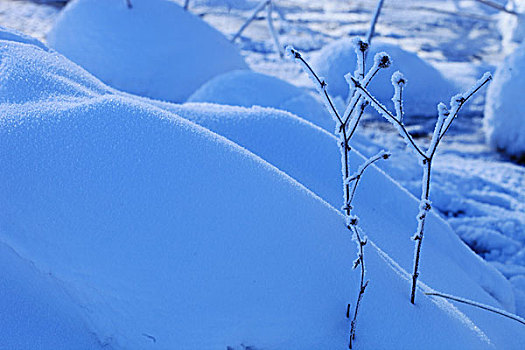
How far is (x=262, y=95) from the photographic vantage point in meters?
3.15

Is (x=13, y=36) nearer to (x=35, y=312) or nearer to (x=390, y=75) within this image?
(x=35, y=312)

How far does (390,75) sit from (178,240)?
397 centimetres

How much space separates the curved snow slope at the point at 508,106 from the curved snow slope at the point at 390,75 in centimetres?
79

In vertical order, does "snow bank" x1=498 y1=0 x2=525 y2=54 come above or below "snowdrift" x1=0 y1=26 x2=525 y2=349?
above

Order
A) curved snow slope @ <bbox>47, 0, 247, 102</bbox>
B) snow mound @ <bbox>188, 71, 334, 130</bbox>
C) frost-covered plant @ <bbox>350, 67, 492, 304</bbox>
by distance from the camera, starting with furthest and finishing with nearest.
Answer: curved snow slope @ <bbox>47, 0, 247, 102</bbox> → snow mound @ <bbox>188, 71, 334, 130</bbox> → frost-covered plant @ <bbox>350, 67, 492, 304</bbox>

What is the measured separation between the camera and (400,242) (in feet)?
5.76

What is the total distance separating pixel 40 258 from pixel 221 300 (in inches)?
14.8

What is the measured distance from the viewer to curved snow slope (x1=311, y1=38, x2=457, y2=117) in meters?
4.75

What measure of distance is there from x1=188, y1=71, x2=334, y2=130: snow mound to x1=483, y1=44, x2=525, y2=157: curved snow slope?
1347mm

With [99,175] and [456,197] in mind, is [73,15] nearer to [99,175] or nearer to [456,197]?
[456,197]

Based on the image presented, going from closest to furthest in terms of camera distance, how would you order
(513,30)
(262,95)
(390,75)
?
1. (262,95)
2. (390,75)
3. (513,30)

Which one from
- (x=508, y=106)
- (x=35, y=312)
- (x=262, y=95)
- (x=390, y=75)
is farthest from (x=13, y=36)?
Answer: (x=390, y=75)

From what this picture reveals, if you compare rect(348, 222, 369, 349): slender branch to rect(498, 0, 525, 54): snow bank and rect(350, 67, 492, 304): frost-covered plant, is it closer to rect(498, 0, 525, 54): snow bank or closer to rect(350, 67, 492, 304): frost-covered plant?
rect(350, 67, 492, 304): frost-covered plant

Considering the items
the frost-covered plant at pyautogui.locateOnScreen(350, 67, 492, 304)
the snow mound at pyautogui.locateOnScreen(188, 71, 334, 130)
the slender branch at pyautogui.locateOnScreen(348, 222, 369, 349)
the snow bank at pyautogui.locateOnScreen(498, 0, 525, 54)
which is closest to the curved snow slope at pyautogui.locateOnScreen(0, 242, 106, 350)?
the slender branch at pyautogui.locateOnScreen(348, 222, 369, 349)
